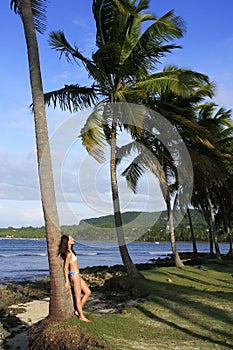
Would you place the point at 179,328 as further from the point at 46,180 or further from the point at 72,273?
the point at 46,180

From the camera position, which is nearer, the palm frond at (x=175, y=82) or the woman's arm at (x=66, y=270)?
the woman's arm at (x=66, y=270)

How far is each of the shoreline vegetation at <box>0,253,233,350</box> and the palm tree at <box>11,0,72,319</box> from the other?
0.39 m

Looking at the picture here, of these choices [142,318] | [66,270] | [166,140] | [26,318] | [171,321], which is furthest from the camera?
[166,140]

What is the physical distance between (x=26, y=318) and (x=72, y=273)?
3774mm

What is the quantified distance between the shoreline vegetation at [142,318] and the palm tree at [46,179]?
1.27ft

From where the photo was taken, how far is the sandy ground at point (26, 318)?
328 inches

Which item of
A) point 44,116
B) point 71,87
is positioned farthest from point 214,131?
point 44,116

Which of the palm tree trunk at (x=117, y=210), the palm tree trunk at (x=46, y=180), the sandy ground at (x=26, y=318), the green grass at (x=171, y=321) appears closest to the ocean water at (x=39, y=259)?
the palm tree trunk at (x=117, y=210)

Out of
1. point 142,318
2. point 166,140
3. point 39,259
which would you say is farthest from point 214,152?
point 39,259

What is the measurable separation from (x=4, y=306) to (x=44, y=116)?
22.5ft

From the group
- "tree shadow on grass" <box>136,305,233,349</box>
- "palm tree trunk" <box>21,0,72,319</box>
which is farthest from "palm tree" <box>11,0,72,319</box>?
"tree shadow on grass" <box>136,305,233,349</box>

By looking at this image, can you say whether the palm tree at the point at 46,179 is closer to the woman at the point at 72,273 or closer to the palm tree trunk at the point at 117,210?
the woman at the point at 72,273

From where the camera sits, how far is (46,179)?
8117 mm

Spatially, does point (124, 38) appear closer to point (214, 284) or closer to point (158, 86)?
point (158, 86)
